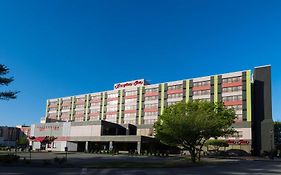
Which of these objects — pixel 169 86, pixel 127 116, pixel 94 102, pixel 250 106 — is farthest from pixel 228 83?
pixel 94 102

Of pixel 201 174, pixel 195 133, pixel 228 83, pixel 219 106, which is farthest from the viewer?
pixel 228 83

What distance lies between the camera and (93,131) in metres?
98.8

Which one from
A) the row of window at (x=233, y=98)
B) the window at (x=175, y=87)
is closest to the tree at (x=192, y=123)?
the row of window at (x=233, y=98)

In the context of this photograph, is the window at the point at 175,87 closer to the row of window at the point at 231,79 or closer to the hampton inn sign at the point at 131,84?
the hampton inn sign at the point at 131,84

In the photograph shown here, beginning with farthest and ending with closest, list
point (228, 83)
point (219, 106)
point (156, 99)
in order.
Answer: point (156, 99) → point (228, 83) → point (219, 106)

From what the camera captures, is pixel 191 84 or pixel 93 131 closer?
pixel 93 131

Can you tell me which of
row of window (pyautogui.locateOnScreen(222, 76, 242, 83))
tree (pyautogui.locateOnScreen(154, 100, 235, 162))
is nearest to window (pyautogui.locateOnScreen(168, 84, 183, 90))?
row of window (pyautogui.locateOnScreen(222, 76, 242, 83))

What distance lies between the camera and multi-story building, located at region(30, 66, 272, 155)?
Result: 10325 cm

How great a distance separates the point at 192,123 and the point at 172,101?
70575mm

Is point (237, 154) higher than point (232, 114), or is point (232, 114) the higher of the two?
point (232, 114)

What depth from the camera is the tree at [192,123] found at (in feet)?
163

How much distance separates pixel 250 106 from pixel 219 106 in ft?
156

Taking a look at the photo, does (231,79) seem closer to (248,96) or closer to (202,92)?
(248,96)

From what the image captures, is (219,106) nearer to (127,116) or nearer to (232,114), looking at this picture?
(232,114)
